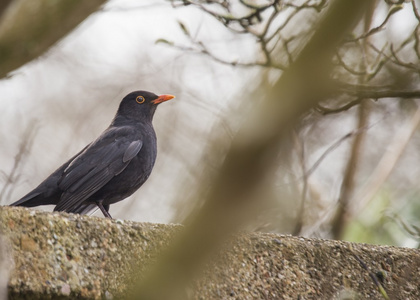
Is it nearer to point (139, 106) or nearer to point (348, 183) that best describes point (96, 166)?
point (139, 106)

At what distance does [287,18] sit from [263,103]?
2514mm

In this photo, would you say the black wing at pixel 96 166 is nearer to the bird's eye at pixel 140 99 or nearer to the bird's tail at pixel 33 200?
the bird's tail at pixel 33 200

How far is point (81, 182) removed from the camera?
4633 mm

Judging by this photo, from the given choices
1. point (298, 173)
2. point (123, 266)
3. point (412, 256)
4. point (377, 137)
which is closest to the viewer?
point (123, 266)

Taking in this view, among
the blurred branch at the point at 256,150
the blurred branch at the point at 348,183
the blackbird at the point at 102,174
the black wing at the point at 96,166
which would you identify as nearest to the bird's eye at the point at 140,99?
the blackbird at the point at 102,174

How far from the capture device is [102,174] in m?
4.79

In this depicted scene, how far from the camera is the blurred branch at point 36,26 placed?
9.93ft

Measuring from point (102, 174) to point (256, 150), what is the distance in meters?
3.68

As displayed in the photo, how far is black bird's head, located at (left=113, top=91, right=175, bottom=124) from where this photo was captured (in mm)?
5746

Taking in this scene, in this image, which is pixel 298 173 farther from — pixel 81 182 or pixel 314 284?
pixel 314 284

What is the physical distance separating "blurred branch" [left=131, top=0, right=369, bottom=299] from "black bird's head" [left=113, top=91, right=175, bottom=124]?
4487 millimetres

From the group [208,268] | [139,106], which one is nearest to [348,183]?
[139,106]

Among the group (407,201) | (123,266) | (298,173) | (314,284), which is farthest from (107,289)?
(407,201)

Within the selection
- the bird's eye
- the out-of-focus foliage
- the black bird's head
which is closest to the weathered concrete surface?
the out-of-focus foliage
